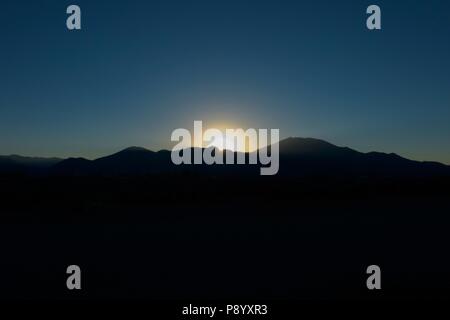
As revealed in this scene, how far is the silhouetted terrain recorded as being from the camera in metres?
7.00

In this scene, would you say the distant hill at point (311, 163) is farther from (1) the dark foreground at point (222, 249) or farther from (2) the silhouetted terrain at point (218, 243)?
(1) the dark foreground at point (222, 249)

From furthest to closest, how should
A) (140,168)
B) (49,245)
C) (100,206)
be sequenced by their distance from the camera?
(140,168)
(100,206)
(49,245)

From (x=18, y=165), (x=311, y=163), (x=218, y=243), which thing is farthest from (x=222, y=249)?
(x=311, y=163)

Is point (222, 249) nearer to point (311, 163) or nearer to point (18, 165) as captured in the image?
point (18, 165)

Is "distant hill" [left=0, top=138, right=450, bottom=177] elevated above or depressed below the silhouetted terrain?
above

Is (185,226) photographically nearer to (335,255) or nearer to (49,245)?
(49,245)

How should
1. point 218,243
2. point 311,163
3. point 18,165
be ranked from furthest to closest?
point 311,163, point 18,165, point 218,243

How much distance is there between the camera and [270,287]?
7.01 m

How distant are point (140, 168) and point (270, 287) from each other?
9189 centimetres

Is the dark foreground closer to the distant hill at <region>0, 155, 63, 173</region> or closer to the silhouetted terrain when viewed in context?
the silhouetted terrain

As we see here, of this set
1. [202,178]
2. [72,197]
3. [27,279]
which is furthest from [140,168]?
[27,279]

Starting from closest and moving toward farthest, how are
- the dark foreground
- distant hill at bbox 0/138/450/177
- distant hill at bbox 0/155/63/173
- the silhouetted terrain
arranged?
the dark foreground
the silhouetted terrain
distant hill at bbox 0/155/63/173
distant hill at bbox 0/138/450/177

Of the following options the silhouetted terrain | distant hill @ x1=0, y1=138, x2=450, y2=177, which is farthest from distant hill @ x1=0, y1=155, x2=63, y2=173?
the silhouetted terrain

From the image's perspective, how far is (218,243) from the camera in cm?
1024
